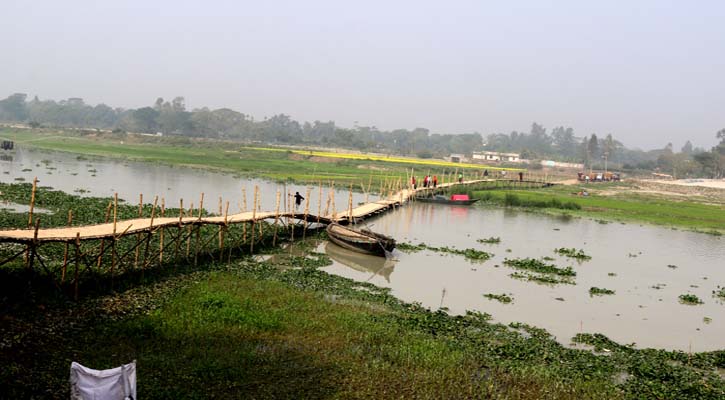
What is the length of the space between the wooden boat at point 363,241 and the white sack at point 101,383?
1272cm

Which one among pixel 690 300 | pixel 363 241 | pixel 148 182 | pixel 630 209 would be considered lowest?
pixel 690 300

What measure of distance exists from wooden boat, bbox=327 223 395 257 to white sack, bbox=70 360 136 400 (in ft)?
41.7

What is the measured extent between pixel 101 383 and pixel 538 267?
14.9 meters

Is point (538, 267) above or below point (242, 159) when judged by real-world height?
below

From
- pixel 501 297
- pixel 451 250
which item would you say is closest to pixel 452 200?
pixel 451 250

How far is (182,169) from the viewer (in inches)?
1873

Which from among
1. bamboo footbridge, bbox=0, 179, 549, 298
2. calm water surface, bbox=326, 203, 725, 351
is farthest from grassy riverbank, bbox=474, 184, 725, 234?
bamboo footbridge, bbox=0, 179, 549, 298

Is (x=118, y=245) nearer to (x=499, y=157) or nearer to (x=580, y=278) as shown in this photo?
(x=580, y=278)

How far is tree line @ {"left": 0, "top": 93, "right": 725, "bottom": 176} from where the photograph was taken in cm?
9681

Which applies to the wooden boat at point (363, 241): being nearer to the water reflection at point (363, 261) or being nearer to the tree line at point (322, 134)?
the water reflection at point (363, 261)

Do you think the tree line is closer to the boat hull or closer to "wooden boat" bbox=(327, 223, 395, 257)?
the boat hull

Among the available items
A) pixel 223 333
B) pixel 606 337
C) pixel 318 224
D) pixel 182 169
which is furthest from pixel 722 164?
pixel 223 333

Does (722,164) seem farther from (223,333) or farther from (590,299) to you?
(223,333)

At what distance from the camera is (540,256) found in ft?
68.8
